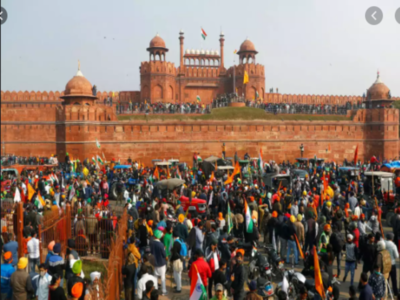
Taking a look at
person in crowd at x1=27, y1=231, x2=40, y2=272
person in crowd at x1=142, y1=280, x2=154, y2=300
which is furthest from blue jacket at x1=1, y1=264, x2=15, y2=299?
person in crowd at x1=142, y1=280, x2=154, y2=300

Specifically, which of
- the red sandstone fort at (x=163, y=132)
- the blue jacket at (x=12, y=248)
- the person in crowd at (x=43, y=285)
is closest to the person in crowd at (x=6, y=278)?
the person in crowd at (x=43, y=285)

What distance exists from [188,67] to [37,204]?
33.0 metres

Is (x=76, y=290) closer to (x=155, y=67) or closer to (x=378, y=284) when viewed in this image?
(x=378, y=284)

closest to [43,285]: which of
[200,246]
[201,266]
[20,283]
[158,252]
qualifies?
[20,283]

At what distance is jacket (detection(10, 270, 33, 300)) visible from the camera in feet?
19.5

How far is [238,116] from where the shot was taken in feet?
104

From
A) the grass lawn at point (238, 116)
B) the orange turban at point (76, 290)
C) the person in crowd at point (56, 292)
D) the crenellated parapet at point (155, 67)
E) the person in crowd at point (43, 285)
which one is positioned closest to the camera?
the orange turban at point (76, 290)

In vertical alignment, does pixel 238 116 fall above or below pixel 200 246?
above

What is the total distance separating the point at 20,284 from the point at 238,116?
88.0 ft

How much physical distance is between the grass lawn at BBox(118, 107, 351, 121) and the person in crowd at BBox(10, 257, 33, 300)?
79.9 feet

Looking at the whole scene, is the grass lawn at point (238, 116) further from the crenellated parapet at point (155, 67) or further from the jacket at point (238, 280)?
the jacket at point (238, 280)

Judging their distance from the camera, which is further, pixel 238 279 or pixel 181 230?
pixel 181 230

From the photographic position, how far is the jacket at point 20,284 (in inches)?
234

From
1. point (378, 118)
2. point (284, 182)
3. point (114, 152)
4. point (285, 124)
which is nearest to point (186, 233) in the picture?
point (284, 182)
